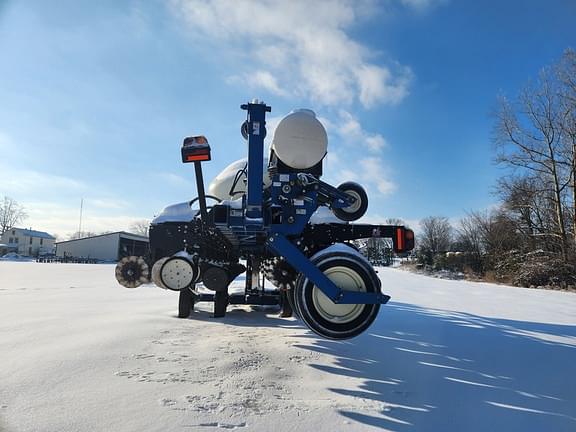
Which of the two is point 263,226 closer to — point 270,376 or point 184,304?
point 270,376

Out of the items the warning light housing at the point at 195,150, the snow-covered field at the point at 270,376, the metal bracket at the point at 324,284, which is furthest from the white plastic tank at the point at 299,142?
the snow-covered field at the point at 270,376

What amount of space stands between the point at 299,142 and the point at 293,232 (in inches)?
42.0

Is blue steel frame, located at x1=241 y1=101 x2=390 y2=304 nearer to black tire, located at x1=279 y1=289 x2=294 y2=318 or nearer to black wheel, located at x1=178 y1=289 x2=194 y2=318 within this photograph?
black tire, located at x1=279 y1=289 x2=294 y2=318

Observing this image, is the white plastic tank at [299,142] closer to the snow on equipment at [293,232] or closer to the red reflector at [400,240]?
the snow on equipment at [293,232]

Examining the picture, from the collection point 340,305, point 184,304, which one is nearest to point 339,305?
point 340,305

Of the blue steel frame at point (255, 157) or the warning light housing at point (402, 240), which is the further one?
the warning light housing at point (402, 240)

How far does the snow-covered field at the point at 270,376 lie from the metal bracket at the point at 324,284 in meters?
0.75

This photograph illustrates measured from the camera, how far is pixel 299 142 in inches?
165

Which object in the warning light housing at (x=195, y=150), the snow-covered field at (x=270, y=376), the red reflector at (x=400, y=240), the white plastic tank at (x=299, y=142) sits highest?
the white plastic tank at (x=299, y=142)

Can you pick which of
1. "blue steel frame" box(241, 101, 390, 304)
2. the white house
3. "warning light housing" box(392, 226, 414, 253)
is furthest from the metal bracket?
the white house

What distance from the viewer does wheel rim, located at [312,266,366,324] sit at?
12.5 feet

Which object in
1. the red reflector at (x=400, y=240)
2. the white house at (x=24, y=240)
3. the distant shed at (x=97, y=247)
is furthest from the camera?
the white house at (x=24, y=240)

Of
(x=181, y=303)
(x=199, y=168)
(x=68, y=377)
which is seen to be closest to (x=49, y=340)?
(x=68, y=377)

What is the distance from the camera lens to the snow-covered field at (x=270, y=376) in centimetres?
257
